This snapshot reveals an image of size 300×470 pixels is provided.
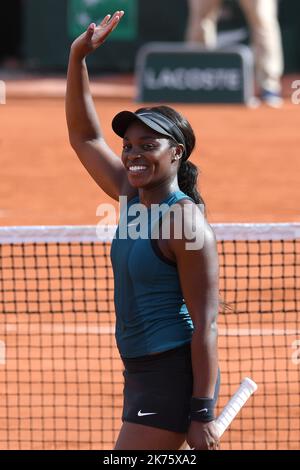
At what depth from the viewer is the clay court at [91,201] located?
7703mm

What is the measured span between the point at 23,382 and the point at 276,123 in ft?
34.0

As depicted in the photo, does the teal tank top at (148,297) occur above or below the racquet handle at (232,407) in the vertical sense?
above

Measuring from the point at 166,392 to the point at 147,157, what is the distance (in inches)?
36.3

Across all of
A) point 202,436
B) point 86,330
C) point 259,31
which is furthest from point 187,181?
point 259,31

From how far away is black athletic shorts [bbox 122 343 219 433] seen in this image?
191 inches

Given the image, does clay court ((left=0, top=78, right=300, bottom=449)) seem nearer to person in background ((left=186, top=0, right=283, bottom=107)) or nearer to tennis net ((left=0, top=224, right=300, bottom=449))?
tennis net ((left=0, top=224, right=300, bottom=449))

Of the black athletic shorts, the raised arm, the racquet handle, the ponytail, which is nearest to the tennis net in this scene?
the raised arm

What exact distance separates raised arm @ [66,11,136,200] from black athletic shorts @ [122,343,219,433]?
30.6 inches

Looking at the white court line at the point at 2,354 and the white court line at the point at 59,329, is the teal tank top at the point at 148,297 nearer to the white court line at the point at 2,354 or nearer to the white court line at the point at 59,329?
the white court line at the point at 2,354

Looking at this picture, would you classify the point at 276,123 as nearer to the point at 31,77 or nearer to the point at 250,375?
the point at 31,77

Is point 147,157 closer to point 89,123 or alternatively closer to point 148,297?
point 148,297

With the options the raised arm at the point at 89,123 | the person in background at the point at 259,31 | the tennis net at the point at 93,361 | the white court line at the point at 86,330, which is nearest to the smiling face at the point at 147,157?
the raised arm at the point at 89,123
